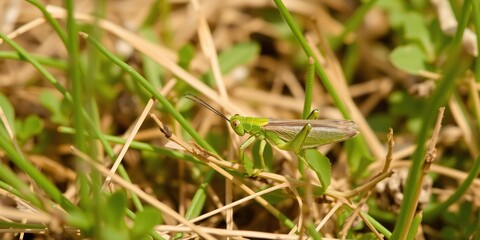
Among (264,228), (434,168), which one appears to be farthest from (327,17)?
(264,228)

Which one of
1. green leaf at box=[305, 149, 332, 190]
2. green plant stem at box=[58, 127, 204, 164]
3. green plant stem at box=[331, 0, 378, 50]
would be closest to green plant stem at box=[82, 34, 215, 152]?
green plant stem at box=[58, 127, 204, 164]

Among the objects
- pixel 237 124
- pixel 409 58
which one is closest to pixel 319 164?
pixel 237 124

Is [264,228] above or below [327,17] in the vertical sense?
below

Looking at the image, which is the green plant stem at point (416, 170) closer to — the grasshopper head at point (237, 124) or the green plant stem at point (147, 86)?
the grasshopper head at point (237, 124)

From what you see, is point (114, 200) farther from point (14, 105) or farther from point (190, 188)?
point (14, 105)

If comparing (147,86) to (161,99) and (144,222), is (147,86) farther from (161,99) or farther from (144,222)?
(144,222)
